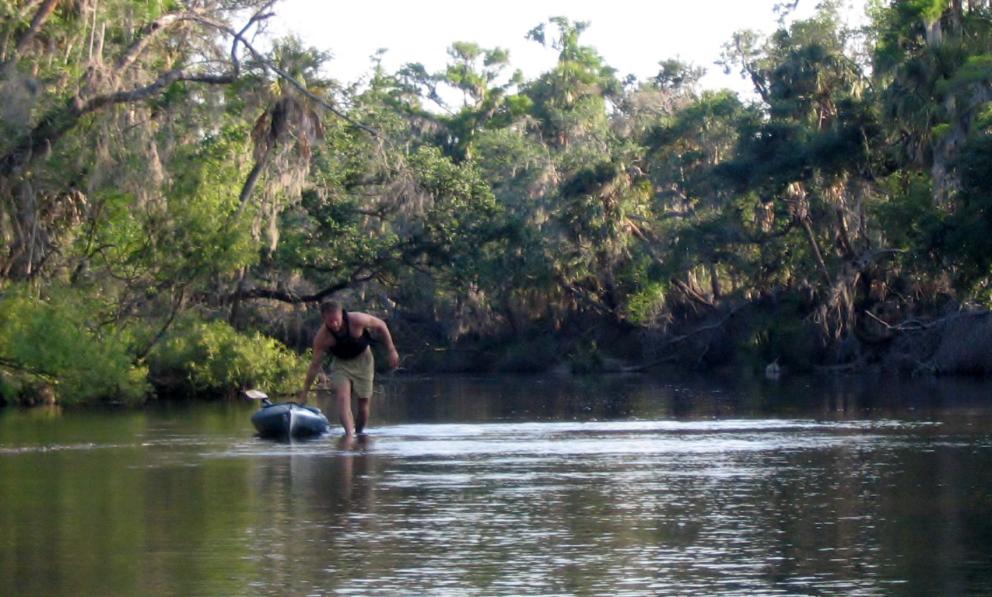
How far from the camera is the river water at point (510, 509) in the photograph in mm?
8156

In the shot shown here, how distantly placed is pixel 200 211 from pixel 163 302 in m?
2.76

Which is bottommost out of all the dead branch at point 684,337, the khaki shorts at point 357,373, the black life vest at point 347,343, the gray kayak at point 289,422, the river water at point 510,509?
the river water at point 510,509

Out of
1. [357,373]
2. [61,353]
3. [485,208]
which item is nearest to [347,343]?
[357,373]

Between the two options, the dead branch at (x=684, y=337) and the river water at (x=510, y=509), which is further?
the dead branch at (x=684, y=337)

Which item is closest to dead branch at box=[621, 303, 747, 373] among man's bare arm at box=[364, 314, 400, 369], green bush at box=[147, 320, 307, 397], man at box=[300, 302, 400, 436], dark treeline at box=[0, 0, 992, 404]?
dark treeline at box=[0, 0, 992, 404]

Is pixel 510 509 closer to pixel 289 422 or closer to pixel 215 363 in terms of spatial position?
pixel 289 422

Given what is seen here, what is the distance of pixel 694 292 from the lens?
2162 inches

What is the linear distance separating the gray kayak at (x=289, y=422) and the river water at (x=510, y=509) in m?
0.22

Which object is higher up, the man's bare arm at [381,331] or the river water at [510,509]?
the man's bare arm at [381,331]

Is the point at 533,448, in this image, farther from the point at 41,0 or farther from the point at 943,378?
the point at 943,378

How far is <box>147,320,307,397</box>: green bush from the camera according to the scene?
32.2 metres

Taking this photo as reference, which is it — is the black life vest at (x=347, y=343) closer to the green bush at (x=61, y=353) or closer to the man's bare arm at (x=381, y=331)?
the man's bare arm at (x=381, y=331)

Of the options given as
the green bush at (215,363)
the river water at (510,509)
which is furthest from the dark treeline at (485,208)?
the river water at (510,509)

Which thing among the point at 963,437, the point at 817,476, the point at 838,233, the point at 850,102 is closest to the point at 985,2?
the point at 850,102
